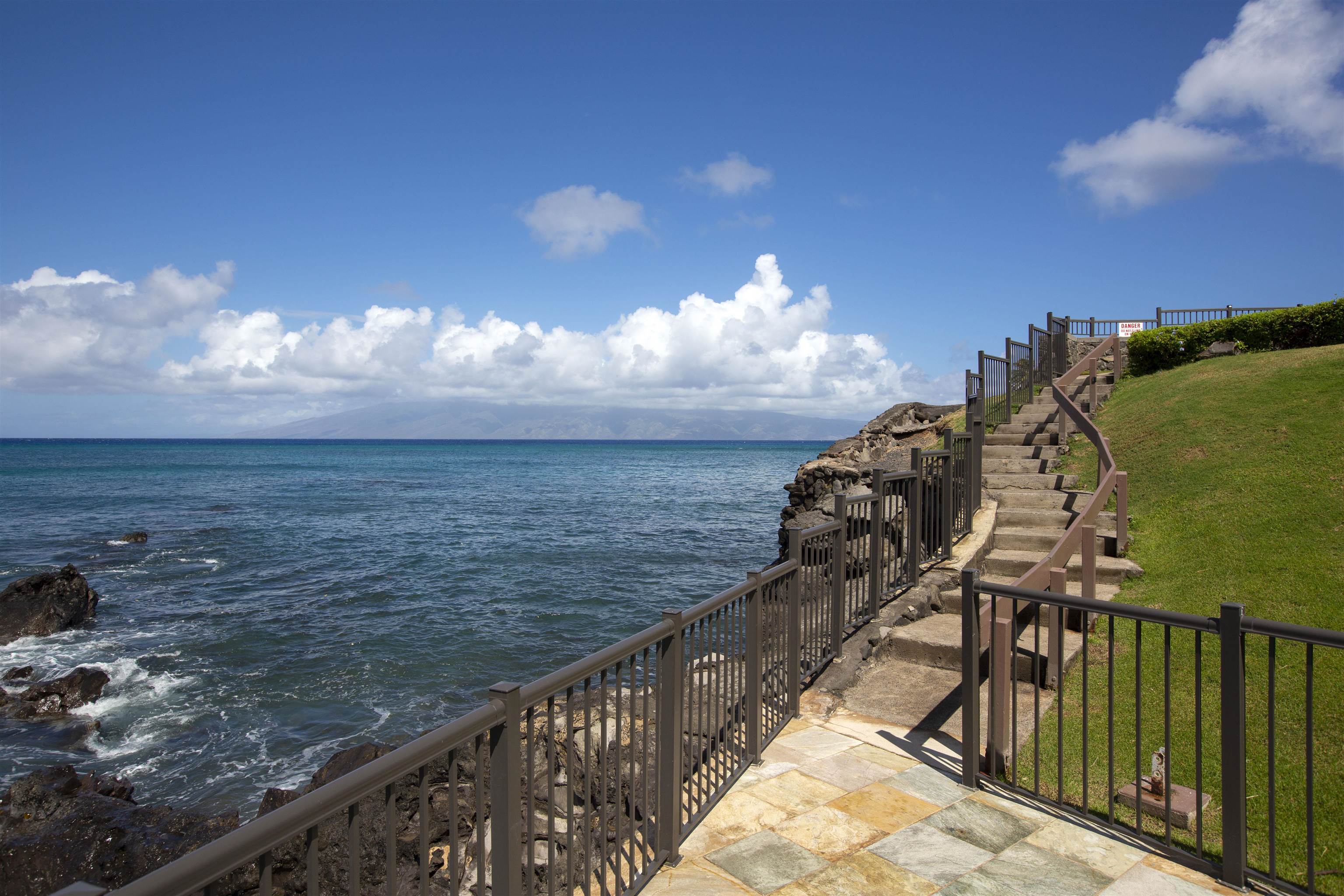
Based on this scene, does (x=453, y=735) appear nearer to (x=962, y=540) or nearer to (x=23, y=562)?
(x=962, y=540)

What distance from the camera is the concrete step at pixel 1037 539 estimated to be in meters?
10.4

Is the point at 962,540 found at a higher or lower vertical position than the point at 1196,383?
lower

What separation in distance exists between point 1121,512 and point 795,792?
7.44 metres

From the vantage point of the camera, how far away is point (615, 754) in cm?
391

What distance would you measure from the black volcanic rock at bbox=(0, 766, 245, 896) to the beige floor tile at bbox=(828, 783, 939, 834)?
5.33 m

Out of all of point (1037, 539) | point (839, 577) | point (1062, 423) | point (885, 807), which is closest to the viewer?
point (885, 807)

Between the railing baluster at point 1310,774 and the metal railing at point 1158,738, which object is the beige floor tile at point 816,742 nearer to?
the metal railing at point 1158,738

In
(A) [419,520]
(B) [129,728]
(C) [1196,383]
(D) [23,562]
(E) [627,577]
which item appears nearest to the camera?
(B) [129,728]

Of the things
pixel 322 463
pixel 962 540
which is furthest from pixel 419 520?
pixel 322 463

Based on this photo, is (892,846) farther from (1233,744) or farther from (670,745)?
(1233,744)

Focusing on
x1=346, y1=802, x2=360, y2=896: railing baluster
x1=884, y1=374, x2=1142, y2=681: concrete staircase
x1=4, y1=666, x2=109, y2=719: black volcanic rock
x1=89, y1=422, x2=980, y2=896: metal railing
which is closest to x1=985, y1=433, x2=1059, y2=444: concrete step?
x1=884, y1=374, x2=1142, y2=681: concrete staircase

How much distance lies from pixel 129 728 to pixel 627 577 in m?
12.0

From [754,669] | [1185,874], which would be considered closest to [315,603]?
[754,669]

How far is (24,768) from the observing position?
9.93 m
